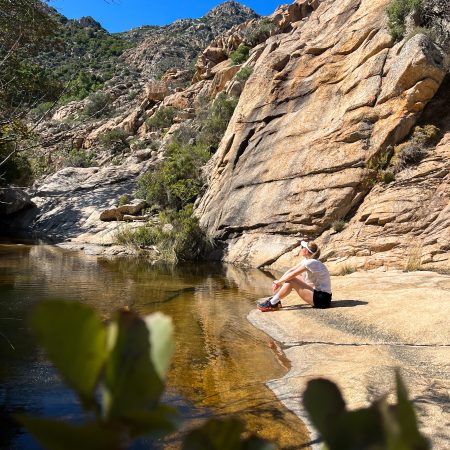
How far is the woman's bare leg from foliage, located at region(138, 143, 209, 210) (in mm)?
11318

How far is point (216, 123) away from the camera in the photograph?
69.2ft

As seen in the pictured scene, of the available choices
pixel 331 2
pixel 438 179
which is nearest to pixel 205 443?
pixel 438 179

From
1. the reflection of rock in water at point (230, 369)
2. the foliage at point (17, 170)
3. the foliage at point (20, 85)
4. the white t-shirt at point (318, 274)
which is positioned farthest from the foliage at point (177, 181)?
the white t-shirt at point (318, 274)

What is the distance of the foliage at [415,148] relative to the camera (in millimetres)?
11273

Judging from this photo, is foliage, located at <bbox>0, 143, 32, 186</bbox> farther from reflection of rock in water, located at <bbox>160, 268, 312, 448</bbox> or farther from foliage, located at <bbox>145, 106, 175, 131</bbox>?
reflection of rock in water, located at <bbox>160, 268, 312, 448</bbox>

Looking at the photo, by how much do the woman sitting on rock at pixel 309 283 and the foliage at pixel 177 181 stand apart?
11.3 metres

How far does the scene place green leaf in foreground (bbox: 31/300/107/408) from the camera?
0.35 m

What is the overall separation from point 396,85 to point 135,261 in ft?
27.5

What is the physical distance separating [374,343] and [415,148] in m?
7.77

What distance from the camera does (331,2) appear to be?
59.8 feet

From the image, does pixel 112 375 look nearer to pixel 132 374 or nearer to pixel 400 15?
pixel 132 374

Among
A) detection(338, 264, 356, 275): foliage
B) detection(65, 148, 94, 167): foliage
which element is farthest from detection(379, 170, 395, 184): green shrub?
detection(65, 148, 94, 167): foliage

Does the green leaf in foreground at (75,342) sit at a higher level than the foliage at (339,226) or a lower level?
lower

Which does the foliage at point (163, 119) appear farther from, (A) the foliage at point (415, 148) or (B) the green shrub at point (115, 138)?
(A) the foliage at point (415, 148)
